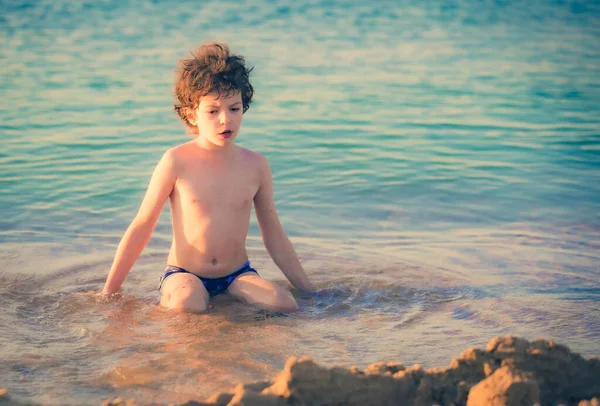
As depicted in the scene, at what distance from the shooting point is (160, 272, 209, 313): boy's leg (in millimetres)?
4164

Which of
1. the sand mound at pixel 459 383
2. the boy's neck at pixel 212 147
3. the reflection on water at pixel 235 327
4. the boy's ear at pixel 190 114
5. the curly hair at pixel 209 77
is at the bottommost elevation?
the reflection on water at pixel 235 327

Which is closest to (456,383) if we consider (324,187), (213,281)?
(213,281)

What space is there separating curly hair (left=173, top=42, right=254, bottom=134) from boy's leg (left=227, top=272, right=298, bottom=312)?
91 cm

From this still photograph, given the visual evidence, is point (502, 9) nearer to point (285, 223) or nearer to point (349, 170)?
point (349, 170)

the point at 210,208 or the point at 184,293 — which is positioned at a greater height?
the point at 210,208

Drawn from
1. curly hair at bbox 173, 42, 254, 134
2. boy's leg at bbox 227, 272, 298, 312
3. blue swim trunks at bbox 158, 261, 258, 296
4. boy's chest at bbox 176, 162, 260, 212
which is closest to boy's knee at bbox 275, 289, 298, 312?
boy's leg at bbox 227, 272, 298, 312

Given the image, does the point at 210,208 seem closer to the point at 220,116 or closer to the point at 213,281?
the point at 213,281

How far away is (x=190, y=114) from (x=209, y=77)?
29cm

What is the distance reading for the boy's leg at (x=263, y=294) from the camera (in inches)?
168

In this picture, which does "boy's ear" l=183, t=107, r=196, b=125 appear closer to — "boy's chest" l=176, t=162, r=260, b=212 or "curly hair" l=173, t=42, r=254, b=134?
"curly hair" l=173, t=42, r=254, b=134

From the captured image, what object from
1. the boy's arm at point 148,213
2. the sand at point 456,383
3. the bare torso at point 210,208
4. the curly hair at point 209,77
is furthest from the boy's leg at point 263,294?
the sand at point 456,383

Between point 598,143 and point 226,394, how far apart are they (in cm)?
743

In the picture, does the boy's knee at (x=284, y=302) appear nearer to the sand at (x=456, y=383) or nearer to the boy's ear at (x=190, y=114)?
the boy's ear at (x=190, y=114)

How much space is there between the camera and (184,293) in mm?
4191
